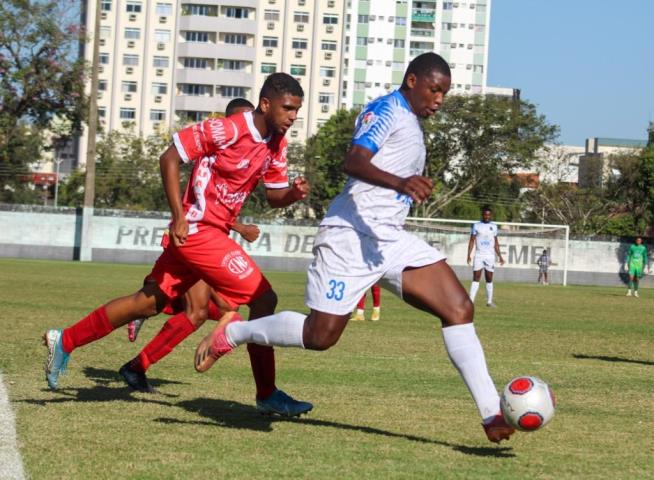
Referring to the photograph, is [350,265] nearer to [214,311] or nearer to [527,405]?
[527,405]

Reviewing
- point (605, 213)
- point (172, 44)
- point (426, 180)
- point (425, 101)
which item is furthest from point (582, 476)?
point (172, 44)

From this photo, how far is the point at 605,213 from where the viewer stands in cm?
7012

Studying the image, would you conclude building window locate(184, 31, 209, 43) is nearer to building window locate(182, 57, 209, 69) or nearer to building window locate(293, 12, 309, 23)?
building window locate(182, 57, 209, 69)

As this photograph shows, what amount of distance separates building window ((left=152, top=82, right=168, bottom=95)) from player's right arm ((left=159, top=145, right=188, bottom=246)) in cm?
10783

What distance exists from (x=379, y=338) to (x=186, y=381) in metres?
5.59

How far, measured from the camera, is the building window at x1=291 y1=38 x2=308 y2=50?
11350 cm

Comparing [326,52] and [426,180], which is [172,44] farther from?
[426,180]

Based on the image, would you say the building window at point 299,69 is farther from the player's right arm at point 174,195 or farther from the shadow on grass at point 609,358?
the player's right arm at point 174,195

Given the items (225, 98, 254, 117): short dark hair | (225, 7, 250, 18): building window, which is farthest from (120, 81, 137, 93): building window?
(225, 98, 254, 117): short dark hair

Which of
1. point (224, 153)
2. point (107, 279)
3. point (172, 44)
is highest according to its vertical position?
point (172, 44)

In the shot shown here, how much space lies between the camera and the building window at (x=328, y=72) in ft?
376

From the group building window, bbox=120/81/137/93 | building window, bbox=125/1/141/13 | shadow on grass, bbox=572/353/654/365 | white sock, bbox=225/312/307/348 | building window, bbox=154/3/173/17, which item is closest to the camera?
white sock, bbox=225/312/307/348

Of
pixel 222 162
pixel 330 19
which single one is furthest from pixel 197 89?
pixel 222 162

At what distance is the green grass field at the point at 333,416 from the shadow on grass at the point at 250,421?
1 cm
